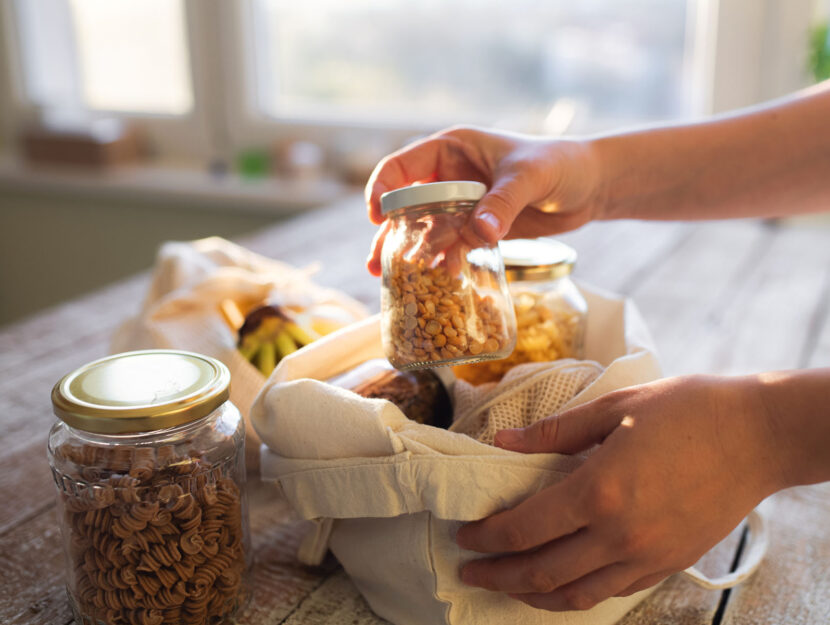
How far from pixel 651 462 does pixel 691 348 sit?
0.55 metres

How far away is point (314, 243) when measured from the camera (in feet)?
4.52

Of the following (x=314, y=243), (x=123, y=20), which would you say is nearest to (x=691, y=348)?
(x=314, y=243)

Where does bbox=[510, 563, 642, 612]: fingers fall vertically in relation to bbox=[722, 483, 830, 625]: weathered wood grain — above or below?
above

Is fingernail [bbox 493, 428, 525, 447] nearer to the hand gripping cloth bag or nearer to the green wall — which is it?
the hand gripping cloth bag

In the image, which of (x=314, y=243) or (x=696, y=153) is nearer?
(x=696, y=153)

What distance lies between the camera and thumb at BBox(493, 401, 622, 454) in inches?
19.8

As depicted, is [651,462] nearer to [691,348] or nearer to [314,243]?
[691,348]

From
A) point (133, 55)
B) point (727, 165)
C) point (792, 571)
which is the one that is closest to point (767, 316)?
point (727, 165)

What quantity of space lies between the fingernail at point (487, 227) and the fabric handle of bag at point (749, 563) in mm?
256

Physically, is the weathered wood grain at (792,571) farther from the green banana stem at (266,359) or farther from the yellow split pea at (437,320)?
the green banana stem at (266,359)

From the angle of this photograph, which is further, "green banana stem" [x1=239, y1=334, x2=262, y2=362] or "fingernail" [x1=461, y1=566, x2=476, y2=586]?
"green banana stem" [x1=239, y1=334, x2=262, y2=362]

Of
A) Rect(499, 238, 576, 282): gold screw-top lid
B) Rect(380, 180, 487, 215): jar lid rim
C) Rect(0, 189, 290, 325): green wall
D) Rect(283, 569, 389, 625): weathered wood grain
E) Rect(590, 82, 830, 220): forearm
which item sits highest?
Rect(380, 180, 487, 215): jar lid rim

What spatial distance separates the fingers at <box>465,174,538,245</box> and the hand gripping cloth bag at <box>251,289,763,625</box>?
0.10 m

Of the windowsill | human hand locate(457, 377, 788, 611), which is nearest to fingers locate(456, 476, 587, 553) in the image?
human hand locate(457, 377, 788, 611)
